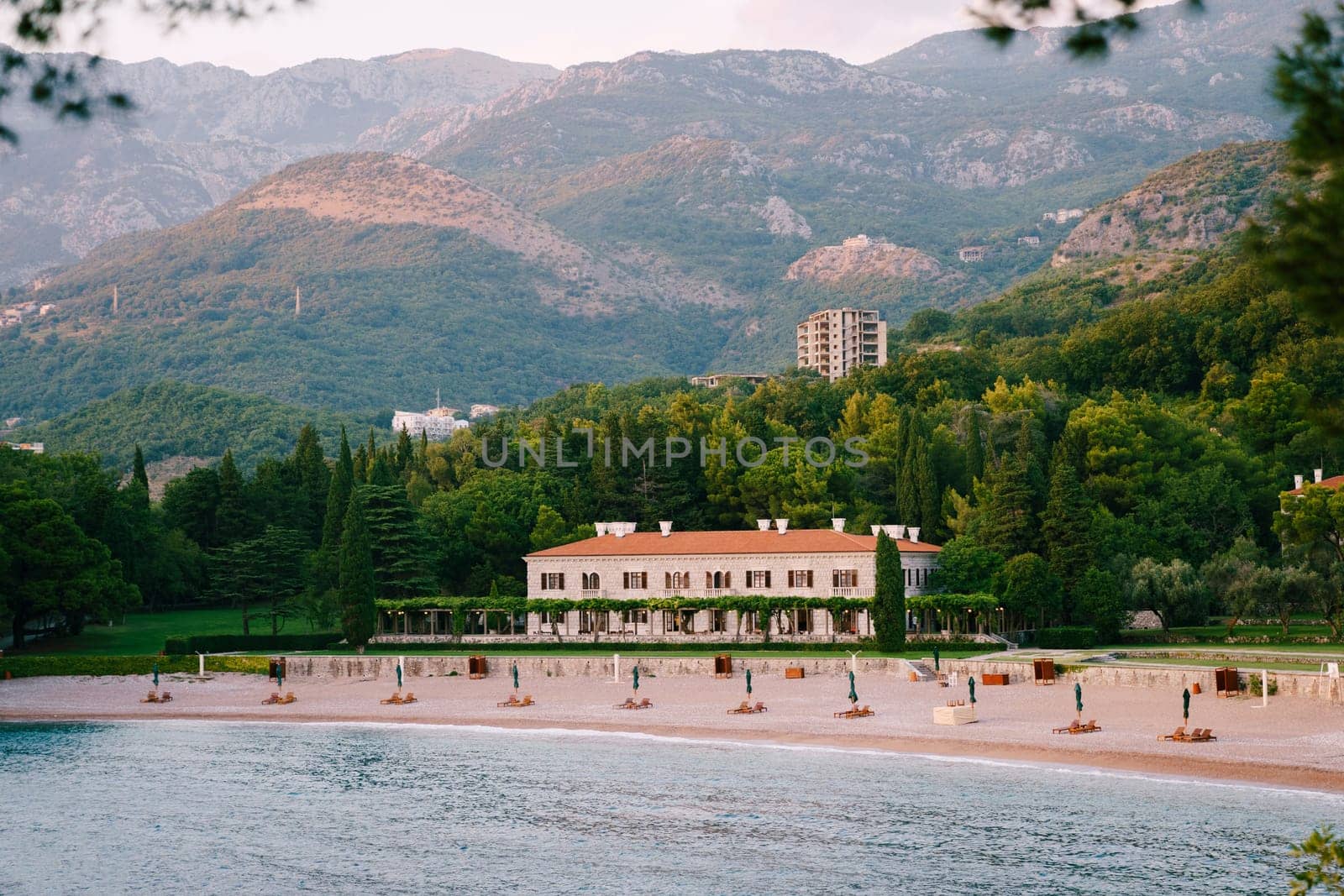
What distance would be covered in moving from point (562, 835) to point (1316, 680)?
24037mm

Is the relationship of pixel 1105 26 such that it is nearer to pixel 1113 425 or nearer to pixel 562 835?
pixel 562 835

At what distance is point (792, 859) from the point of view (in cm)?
2830

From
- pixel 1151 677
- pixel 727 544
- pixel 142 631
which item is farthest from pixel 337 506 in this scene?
pixel 1151 677

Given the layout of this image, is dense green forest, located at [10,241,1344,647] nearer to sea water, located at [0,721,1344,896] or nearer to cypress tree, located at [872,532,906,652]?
cypress tree, located at [872,532,906,652]

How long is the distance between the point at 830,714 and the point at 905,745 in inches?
244

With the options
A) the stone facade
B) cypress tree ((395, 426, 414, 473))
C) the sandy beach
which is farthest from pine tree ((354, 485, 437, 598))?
cypress tree ((395, 426, 414, 473))

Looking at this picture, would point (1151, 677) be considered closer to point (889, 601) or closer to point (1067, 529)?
point (889, 601)

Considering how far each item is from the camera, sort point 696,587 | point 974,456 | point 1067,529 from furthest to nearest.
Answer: point 974,456 < point 696,587 < point 1067,529

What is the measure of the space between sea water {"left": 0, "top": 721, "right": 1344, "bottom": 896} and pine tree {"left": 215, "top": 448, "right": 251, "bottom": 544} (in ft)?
146

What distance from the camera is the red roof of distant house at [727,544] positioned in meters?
68.8

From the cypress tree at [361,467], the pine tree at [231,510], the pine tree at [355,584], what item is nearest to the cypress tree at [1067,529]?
the pine tree at [355,584]

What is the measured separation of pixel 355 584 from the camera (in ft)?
226

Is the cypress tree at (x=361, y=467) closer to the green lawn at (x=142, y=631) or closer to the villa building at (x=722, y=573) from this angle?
the green lawn at (x=142, y=631)

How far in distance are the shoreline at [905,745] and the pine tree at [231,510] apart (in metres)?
33.3
